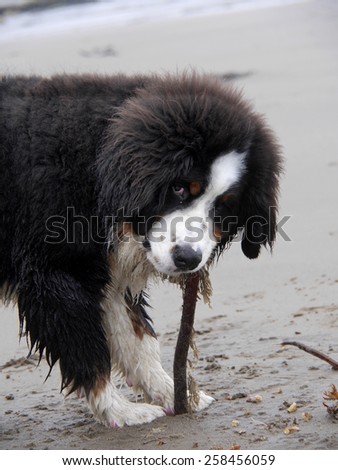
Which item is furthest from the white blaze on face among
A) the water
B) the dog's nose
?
the water

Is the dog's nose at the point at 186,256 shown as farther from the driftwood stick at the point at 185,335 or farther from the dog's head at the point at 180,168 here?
the driftwood stick at the point at 185,335

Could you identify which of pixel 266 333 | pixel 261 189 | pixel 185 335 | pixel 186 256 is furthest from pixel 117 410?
pixel 261 189

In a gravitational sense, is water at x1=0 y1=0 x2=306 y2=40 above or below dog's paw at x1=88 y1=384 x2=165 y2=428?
above

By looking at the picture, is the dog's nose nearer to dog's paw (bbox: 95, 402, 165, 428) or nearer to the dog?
the dog

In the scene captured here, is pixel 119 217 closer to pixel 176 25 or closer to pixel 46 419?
pixel 46 419

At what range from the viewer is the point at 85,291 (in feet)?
14.7

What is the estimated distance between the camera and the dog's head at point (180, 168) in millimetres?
4160

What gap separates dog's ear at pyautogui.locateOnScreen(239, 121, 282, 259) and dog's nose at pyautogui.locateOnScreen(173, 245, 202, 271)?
45 centimetres

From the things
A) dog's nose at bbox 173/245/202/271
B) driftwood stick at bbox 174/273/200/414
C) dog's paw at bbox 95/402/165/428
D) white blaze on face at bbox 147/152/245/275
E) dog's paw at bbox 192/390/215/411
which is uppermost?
white blaze on face at bbox 147/152/245/275

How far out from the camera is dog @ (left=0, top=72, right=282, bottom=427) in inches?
165

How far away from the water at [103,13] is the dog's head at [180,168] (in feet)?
35.3

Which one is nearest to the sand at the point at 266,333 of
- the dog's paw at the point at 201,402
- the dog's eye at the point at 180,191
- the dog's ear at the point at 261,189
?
the dog's paw at the point at 201,402
